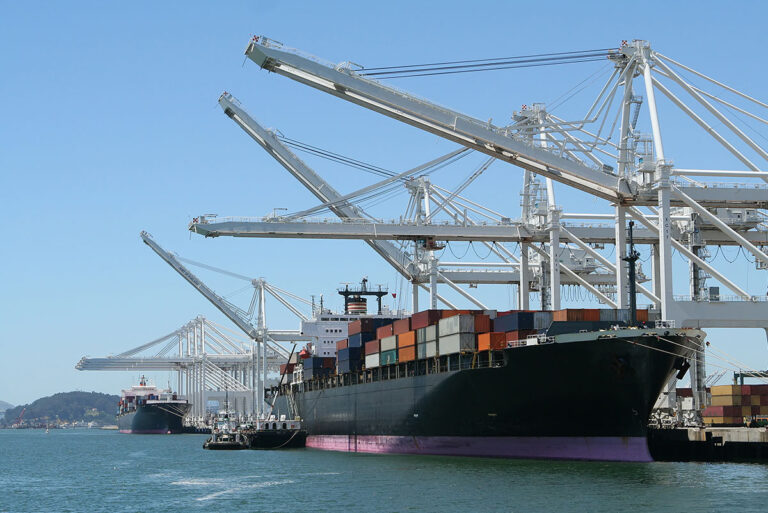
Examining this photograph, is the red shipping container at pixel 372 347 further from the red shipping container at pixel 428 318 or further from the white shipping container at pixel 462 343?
the white shipping container at pixel 462 343

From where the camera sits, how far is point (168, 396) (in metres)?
121

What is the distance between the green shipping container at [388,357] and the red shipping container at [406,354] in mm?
383

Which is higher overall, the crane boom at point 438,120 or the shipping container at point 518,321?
the crane boom at point 438,120

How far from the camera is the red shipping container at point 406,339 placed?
134 ft

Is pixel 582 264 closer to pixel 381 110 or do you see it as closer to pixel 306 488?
pixel 381 110

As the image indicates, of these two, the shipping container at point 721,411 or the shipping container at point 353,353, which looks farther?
the shipping container at point 353,353

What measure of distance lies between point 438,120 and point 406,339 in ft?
29.1

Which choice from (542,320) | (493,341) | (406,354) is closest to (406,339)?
(406,354)

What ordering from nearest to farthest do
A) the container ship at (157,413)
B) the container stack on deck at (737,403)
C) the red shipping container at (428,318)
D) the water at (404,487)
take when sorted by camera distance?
the water at (404,487) → the container stack on deck at (737,403) → the red shipping container at (428,318) → the container ship at (157,413)

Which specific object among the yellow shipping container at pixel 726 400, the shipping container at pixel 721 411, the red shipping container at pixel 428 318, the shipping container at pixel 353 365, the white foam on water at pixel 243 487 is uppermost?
the red shipping container at pixel 428 318

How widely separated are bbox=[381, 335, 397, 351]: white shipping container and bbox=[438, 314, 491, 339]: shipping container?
5.50 metres

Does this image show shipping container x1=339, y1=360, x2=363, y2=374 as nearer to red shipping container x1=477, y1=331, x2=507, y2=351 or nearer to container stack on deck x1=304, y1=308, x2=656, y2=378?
container stack on deck x1=304, y1=308, x2=656, y2=378

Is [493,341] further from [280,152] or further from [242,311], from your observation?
[242,311]

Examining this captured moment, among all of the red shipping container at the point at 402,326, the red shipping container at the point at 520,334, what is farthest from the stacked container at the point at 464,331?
the red shipping container at the point at 402,326
